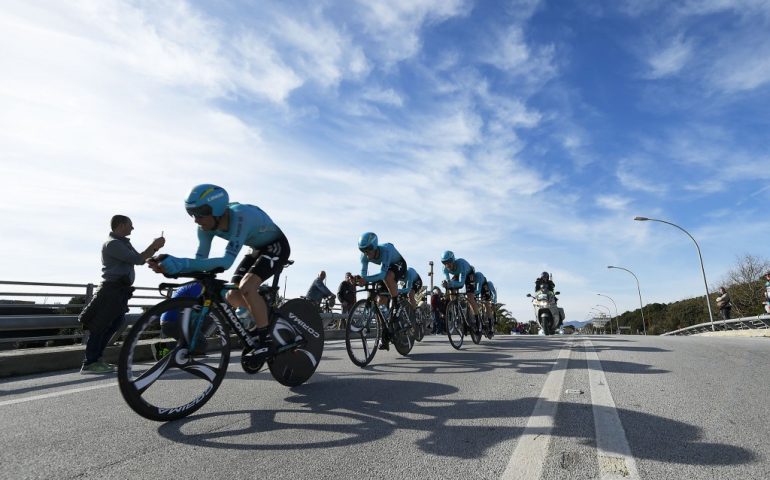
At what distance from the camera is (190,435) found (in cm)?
271

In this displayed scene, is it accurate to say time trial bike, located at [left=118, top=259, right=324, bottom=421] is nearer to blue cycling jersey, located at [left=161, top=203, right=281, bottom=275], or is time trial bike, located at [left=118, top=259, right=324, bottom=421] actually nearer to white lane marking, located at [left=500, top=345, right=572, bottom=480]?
blue cycling jersey, located at [left=161, top=203, right=281, bottom=275]

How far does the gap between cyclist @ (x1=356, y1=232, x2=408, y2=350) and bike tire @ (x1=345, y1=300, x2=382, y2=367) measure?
11.3 inches

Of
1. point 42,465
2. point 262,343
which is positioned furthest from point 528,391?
point 42,465

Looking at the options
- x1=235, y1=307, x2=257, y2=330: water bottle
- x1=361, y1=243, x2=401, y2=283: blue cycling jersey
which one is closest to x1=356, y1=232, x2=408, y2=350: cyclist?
x1=361, y1=243, x2=401, y2=283: blue cycling jersey

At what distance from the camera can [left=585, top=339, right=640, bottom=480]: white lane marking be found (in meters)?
2.09

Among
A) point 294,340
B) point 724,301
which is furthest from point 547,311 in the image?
point 294,340

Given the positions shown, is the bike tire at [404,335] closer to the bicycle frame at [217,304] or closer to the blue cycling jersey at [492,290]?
the bicycle frame at [217,304]

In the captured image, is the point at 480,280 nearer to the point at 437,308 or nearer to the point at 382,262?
the point at 437,308

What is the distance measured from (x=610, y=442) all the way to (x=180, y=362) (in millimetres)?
2917

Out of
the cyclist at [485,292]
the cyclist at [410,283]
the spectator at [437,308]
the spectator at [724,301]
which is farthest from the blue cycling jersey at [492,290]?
the spectator at [724,301]

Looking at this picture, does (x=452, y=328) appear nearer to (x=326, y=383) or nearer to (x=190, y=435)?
(x=326, y=383)

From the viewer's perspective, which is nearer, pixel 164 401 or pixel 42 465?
pixel 42 465

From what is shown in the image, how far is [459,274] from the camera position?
384 inches

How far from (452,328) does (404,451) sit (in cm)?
666
